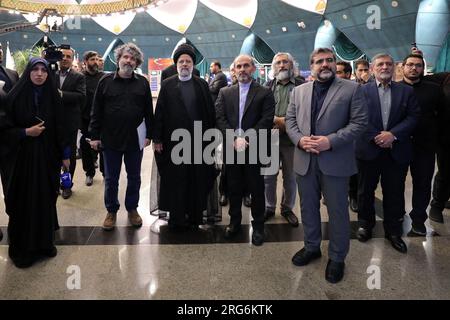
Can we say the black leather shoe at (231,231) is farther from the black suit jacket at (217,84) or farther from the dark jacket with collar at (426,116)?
the black suit jacket at (217,84)

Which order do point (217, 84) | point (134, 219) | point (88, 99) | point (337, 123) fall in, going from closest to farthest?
point (337, 123) → point (134, 219) → point (88, 99) → point (217, 84)

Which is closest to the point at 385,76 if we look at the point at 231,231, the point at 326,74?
the point at 326,74


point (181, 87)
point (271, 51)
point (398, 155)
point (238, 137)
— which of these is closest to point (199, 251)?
point (238, 137)

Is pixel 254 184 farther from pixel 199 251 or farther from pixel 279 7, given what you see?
pixel 279 7

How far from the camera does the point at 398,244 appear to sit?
2.90m

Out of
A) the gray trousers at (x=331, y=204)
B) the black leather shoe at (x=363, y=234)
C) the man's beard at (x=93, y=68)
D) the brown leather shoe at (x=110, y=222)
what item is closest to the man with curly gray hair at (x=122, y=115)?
the brown leather shoe at (x=110, y=222)

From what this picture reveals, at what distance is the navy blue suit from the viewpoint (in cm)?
284

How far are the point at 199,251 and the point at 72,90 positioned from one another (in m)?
2.60

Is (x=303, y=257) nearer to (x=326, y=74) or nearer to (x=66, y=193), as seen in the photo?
(x=326, y=74)

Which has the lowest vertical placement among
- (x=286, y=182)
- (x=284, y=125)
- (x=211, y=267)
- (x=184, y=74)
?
(x=211, y=267)

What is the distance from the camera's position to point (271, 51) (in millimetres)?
20094

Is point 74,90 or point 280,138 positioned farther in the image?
point 74,90

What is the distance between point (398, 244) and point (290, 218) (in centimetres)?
106

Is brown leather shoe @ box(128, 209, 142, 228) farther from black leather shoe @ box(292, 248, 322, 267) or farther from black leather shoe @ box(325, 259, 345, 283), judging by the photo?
black leather shoe @ box(325, 259, 345, 283)
